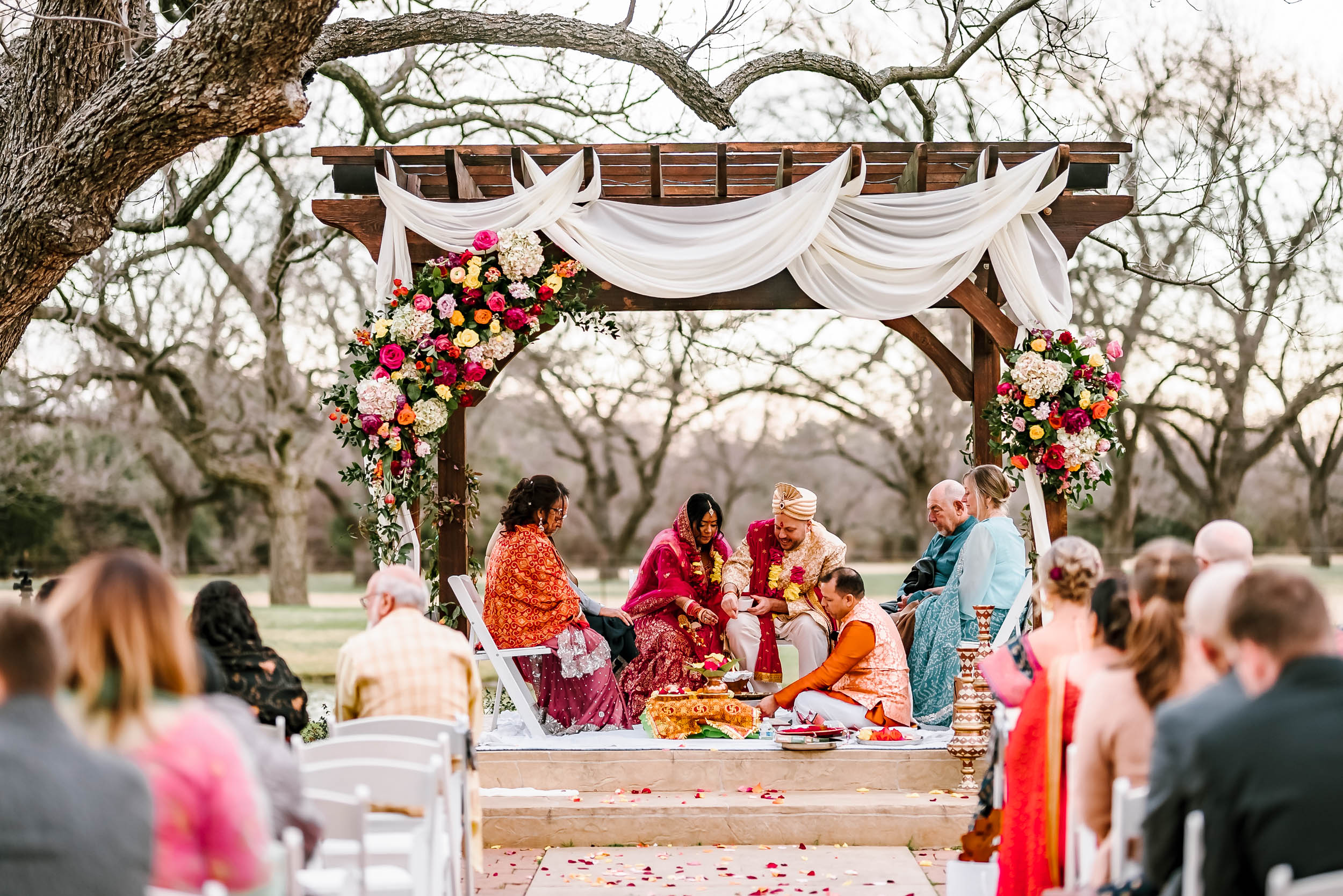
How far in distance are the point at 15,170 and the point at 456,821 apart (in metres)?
4.42

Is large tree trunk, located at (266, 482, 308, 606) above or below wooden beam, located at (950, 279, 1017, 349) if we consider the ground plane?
below

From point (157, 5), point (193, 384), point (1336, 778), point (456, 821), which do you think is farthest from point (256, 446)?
point (1336, 778)

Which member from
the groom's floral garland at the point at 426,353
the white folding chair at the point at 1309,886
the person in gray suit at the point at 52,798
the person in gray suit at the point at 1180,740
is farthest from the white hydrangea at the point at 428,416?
the white folding chair at the point at 1309,886

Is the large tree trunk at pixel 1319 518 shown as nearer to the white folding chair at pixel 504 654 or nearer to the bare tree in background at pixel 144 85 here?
the bare tree in background at pixel 144 85

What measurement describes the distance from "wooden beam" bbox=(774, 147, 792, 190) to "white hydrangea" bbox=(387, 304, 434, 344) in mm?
2174

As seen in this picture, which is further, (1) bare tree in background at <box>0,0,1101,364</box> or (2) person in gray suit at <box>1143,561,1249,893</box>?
(1) bare tree in background at <box>0,0,1101,364</box>

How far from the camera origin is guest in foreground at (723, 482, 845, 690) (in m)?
7.84

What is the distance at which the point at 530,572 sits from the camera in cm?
712

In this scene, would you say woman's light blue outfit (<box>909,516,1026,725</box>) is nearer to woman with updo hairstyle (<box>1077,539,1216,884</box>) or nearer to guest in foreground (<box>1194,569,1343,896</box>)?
woman with updo hairstyle (<box>1077,539,1216,884</box>)

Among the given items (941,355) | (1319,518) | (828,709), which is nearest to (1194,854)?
(828,709)

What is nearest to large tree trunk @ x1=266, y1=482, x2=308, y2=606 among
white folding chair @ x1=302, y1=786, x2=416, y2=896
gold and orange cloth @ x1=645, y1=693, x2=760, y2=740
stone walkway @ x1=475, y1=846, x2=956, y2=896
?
gold and orange cloth @ x1=645, y1=693, x2=760, y2=740

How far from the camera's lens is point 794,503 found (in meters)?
7.85

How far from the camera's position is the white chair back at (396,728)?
13.3ft

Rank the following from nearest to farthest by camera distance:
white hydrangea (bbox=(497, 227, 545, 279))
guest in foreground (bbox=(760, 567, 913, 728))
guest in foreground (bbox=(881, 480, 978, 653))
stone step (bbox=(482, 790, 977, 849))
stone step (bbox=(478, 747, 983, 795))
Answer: stone step (bbox=(482, 790, 977, 849)) < stone step (bbox=(478, 747, 983, 795)) < guest in foreground (bbox=(760, 567, 913, 728)) < white hydrangea (bbox=(497, 227, 545, 279)) < guest in foreground (bbox=(881, 480, 978, 653))
